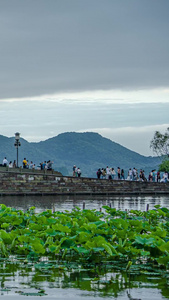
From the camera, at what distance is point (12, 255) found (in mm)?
10930

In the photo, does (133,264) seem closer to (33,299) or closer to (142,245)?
(142,245)

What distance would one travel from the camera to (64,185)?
52781 mm

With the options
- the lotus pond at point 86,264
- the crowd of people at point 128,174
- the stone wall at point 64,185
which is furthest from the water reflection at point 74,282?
the crowd of people at point 128,174

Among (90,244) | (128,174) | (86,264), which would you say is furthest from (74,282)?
(128,174)

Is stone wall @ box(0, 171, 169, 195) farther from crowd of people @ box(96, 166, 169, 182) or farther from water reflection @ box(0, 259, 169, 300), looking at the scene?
water reflection @ box(0, 259, 169, 300)

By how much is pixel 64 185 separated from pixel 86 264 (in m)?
42.7

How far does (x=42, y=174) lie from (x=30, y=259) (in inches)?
1610

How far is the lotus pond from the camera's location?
27.5ft

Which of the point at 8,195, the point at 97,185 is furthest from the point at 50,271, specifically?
the point at 97,185

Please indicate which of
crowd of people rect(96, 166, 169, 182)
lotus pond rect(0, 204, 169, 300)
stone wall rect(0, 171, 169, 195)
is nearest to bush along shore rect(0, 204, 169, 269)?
lotus pond rect(0, 204, 169, 300)

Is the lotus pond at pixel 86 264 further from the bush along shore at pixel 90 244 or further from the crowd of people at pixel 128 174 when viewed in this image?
the crowd of people at pixel 128 174

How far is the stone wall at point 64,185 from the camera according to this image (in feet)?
162

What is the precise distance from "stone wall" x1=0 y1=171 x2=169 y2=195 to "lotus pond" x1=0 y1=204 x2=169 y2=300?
123ft

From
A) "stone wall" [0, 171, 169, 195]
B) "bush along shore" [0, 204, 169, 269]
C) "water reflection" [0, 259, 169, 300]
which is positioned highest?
"stone wall" [0, 171, 169, 195]
